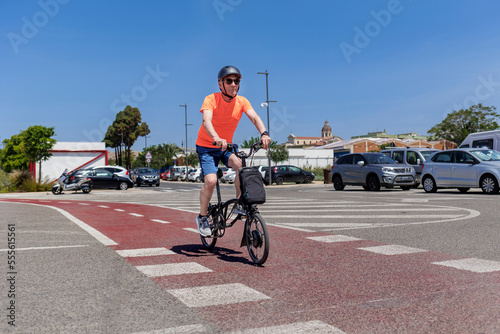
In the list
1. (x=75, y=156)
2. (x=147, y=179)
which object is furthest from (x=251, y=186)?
(x=75, y=156)

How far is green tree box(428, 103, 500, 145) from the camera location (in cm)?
5481

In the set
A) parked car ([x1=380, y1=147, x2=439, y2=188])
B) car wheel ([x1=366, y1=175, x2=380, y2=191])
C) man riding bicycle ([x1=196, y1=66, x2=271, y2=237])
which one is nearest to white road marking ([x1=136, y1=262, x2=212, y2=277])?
man riding bicycle ([x1=196, y1=66, x2=271, y2=237])

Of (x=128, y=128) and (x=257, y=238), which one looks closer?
(x=257, y=238)

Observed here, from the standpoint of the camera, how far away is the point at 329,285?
395 cm

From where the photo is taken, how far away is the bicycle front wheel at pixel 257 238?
459cm

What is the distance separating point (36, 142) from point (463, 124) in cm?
4603

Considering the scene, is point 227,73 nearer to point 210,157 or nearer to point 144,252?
point 210,157

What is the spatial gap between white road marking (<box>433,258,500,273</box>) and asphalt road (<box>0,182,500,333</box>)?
0.01 meters

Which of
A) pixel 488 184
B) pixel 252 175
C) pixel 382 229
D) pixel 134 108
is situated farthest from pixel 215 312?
pixel 134 108

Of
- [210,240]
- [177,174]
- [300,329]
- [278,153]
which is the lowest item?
[300,329]

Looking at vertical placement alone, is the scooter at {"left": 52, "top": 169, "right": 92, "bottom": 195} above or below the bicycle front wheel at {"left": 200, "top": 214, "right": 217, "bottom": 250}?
above

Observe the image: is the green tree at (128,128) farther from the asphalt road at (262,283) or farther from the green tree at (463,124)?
the asphalt road at (262,283)

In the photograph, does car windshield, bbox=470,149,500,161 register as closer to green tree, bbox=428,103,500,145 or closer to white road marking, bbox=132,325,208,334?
white road marking, bbox=132,325,208,334

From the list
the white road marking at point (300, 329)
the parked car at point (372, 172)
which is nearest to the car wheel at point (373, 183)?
the parked car at point (372, 172)
